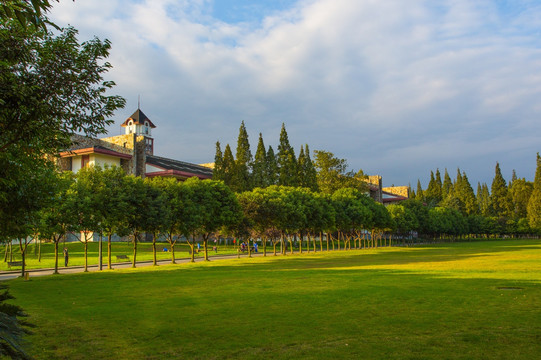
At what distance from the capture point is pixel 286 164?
8194 cm

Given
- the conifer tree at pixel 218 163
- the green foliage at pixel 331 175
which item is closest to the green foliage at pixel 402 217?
the green foliage at pixel 331 175

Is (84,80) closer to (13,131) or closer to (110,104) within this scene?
(110,104)

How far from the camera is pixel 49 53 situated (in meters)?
9.64

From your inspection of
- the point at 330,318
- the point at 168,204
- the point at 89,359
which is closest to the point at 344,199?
the point at 168,204

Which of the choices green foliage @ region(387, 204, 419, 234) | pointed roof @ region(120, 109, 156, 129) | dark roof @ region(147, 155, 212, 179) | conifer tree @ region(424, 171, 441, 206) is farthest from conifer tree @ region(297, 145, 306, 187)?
conifer tree @ region(424, 171, 441, 206)

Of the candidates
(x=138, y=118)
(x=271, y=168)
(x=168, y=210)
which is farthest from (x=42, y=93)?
(x=138, y=118)

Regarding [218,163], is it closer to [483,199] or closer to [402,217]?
[402,217]

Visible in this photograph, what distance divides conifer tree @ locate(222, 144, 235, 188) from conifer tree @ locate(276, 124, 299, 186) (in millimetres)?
9203

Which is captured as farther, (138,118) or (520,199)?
(520,199)

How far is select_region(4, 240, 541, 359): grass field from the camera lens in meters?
8.91

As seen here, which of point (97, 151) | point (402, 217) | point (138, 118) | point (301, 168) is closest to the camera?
point (97, 151)

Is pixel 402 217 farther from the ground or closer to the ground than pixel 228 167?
closer to the ground

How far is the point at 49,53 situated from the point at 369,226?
7200 centimetres

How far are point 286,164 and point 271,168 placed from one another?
9.41ft
